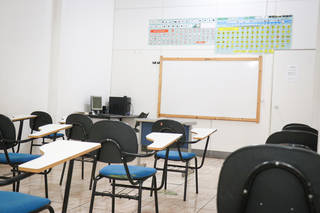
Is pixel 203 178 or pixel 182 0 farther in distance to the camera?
pixel 182 0

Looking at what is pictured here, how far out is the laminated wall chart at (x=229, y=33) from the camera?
5.84 metres

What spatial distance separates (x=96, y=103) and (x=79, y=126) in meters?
2.91

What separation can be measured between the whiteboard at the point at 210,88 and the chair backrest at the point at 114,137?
14.2ft

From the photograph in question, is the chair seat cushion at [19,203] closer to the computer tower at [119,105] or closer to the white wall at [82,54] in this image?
the white wall at [82,54]

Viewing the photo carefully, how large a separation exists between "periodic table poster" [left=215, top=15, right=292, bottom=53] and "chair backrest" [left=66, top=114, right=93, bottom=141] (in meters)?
3.75

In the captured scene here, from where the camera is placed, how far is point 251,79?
5.95m

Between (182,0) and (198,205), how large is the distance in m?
4.67

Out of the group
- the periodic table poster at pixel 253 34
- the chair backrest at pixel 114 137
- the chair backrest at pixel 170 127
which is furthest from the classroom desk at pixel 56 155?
the periodic table poster at pixel 253 34

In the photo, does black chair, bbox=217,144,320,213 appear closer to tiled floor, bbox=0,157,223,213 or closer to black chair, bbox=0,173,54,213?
black chair, bbox=0,173,54,213

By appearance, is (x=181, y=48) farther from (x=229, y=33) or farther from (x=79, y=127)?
(x=79, y=127)

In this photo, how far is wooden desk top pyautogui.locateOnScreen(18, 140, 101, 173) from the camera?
1191mm

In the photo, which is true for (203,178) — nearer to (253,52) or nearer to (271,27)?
(253,52)

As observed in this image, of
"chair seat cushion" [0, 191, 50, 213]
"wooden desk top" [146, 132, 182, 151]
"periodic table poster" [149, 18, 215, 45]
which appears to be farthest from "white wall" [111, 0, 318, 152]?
"chair seat cushion" [0, 191, 50, 213]

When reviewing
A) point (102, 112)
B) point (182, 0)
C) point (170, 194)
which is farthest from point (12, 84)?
point (182, 0)
